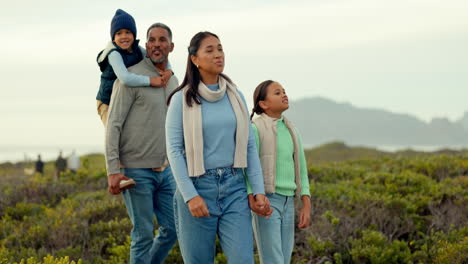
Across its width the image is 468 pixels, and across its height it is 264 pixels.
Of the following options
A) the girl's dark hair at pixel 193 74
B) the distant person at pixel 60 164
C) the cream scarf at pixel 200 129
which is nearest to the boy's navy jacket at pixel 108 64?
the girl's dark hair at pixel 193 74

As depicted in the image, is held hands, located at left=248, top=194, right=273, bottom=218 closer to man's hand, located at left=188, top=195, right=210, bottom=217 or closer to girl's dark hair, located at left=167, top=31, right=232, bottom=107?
man's hand, located at left=188, top=195, right=210, bottom=217

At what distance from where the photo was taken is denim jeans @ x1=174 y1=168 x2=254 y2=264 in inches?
156

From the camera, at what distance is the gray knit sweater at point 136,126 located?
519 centimetres

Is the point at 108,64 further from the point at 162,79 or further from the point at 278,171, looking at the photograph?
the point at 278,171

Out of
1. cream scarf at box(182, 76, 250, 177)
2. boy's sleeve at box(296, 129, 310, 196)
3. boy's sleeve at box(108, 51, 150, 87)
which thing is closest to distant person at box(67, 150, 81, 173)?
boy's sleeve at box(108, 51, 150, 87)

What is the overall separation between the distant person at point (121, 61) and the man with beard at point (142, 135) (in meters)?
0.10

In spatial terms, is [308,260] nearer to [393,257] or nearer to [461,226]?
[393,257]

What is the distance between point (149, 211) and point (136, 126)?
86 cm

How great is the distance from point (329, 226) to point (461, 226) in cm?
221

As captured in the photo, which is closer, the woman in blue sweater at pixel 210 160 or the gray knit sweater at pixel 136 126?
the woman in blue sweater at pixel 210 160

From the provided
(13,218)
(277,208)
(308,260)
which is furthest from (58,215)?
(277,208)

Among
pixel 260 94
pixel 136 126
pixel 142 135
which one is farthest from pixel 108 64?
pixel 260 94

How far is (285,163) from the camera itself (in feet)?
15.2

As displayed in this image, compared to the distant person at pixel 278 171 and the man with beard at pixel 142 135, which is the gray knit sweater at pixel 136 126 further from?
the distant person at pixel 278 171
